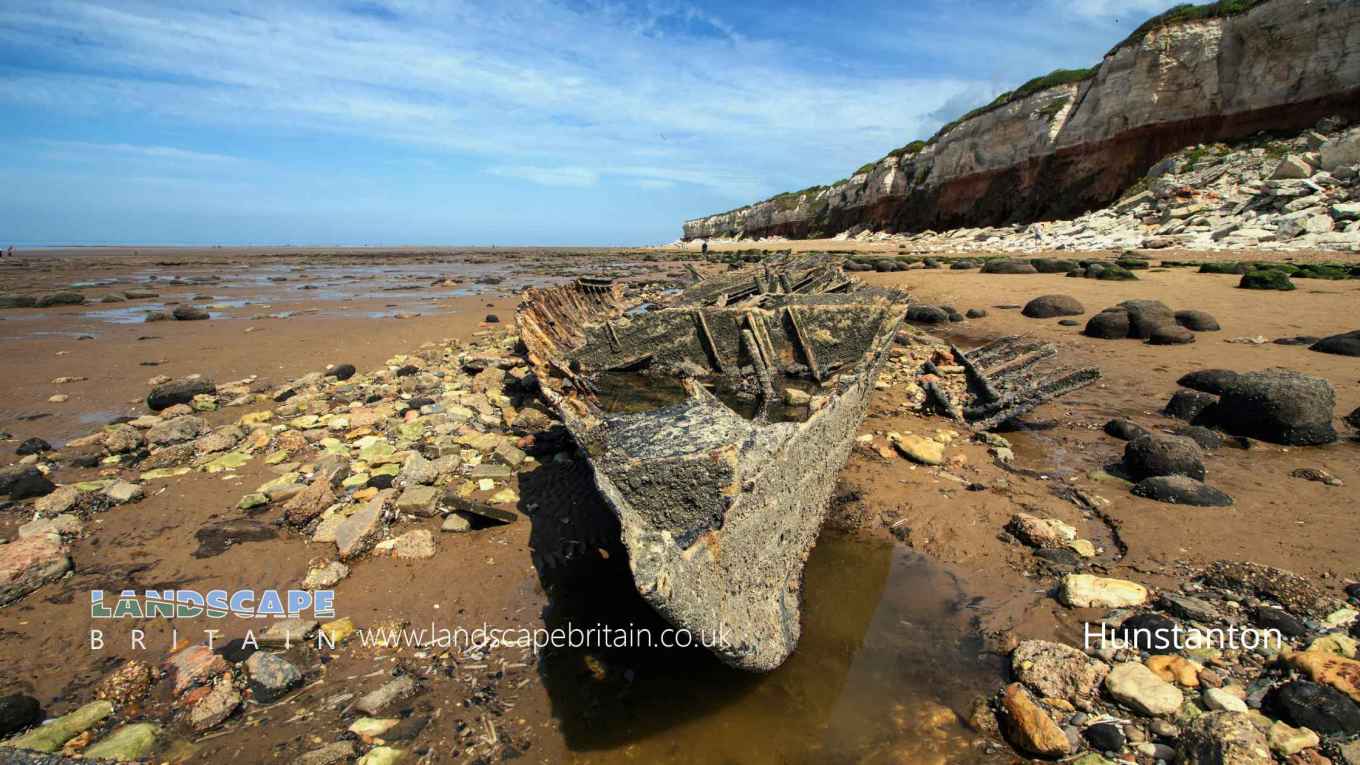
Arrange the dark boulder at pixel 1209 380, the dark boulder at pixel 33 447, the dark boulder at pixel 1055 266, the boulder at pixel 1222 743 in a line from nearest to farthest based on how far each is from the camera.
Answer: the boulder at pixel 1222 743, the dark boulder at pixel 33 447, the dark boulder at pixel 1209 380, the dark boulder at pixel 1055 266

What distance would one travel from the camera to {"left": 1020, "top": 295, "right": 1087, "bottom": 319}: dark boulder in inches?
433

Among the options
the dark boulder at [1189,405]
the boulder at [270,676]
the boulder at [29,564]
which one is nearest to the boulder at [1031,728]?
the boulder at [270,676]

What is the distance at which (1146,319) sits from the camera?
875 cm

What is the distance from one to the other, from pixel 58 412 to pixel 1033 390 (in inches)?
433

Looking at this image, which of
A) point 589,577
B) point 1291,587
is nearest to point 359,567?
point 589,577

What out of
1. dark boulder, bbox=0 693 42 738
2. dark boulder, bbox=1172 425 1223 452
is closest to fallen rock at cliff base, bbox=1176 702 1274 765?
dark boulder, bbox=1172 425 1223 452

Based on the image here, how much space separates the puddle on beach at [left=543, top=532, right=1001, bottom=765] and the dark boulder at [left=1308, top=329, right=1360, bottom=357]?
7.60 m

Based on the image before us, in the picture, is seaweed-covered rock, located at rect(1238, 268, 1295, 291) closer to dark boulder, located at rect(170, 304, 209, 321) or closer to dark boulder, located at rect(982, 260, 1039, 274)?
dark boulder, located at rect(982, 260, 1039, 274)

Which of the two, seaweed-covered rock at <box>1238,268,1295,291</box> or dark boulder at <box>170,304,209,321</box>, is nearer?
seaweed-covered rock at <box>1238,268,1295,291</box>

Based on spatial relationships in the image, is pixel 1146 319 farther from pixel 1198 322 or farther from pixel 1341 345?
pixel 1341 345

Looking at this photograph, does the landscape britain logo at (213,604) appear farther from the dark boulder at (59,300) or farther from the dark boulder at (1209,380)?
the dark boulder at (59,300)

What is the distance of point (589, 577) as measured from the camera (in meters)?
3.74

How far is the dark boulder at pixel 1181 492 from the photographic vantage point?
158 inches

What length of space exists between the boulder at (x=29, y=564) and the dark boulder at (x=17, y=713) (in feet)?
3.52
